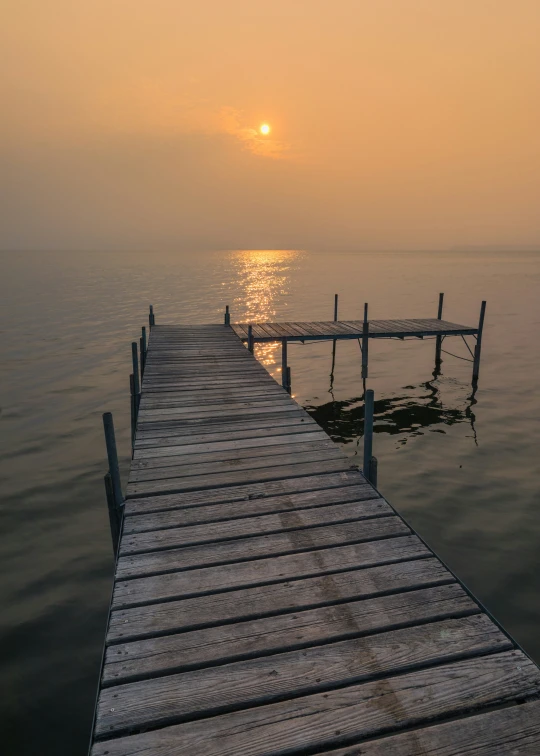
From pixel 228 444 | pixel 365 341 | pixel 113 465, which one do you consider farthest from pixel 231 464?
pixel 365 341

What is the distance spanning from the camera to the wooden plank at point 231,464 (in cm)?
609

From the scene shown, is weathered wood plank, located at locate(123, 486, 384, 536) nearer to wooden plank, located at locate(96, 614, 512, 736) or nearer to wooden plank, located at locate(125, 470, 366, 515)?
wooden plank, located at locate(125, 470, 366, 515)

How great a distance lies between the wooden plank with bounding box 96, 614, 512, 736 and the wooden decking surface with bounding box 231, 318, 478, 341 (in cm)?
1288

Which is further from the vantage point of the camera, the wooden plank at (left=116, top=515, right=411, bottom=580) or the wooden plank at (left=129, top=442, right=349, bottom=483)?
the wooden plank at (left=129, top=442, right=349, bottom=483)

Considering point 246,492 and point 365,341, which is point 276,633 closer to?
point 246,492

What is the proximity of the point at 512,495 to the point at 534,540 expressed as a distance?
168 cm

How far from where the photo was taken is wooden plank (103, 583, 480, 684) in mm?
3209

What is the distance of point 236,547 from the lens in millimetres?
4535

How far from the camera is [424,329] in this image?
718 inches

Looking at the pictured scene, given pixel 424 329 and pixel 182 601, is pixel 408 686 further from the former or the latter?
pixel 424 329

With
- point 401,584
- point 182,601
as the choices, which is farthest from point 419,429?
point 182,601

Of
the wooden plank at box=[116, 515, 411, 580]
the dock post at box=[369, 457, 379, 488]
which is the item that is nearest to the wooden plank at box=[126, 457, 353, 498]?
the dock post at box=[369, 457, 379, 488]

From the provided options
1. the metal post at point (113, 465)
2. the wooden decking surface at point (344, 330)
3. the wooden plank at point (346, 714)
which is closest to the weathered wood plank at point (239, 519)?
the metal post at point (113, 465)

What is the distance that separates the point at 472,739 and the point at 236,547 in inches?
96.3
